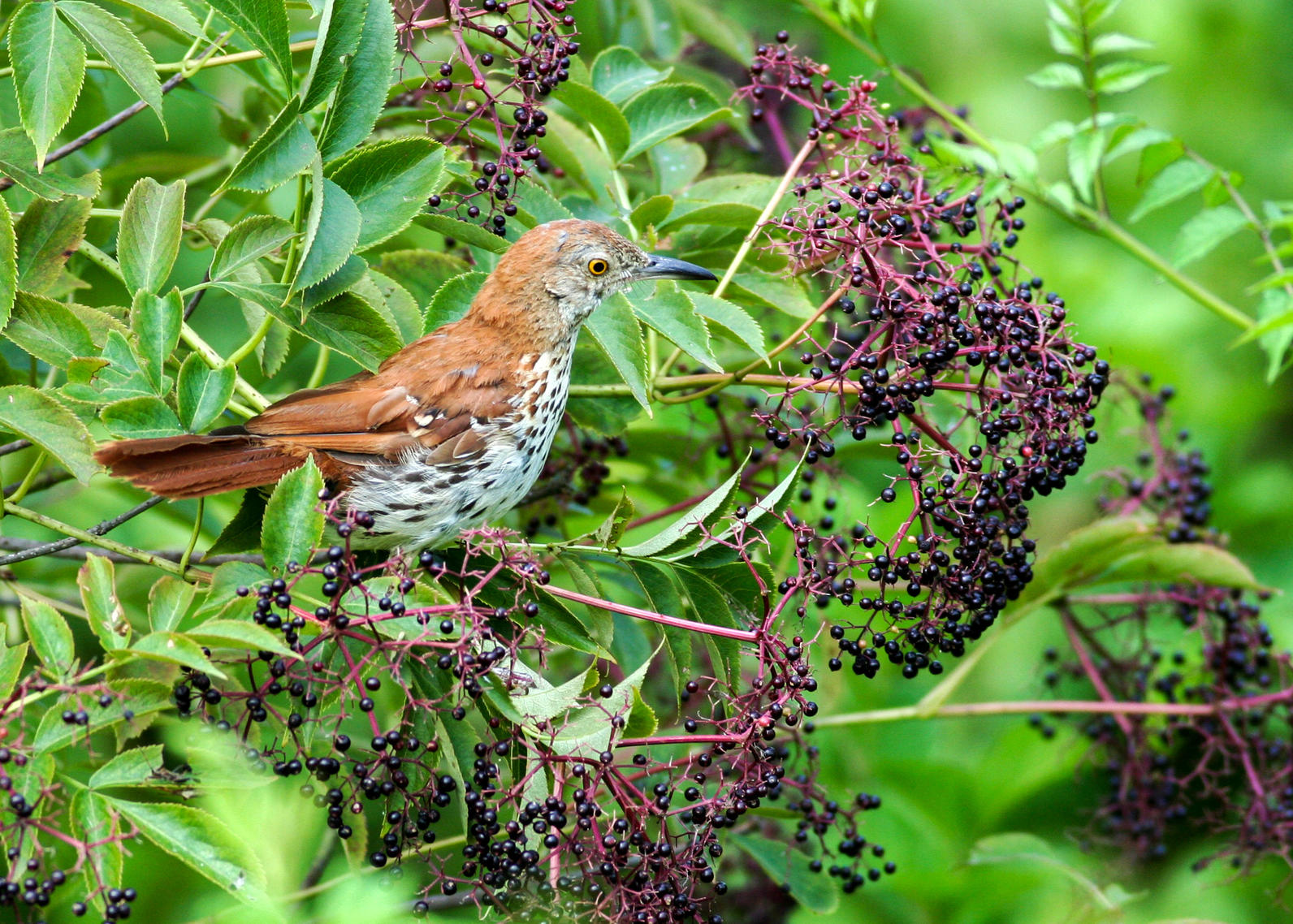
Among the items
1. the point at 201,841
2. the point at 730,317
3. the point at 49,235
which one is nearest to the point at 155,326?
the point at 49,235

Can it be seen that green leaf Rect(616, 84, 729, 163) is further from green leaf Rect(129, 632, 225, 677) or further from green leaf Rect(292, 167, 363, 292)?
green leaf Rect(129, 632, 225, 677)

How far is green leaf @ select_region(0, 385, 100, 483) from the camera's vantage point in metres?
2.13

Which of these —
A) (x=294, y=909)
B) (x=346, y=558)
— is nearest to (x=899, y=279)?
(x=346, y=558)

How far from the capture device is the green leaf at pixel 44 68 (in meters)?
2.21

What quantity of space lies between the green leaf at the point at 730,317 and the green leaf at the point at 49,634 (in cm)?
130

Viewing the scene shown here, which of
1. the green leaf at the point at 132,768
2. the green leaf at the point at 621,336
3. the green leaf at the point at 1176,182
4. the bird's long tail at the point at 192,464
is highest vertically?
the green leaf at the point at 1176,182

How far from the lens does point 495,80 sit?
3.00 m

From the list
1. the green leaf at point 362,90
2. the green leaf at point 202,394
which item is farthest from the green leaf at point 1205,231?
the green leaf at point 202,394

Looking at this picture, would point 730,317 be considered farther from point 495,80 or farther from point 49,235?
point 49,235

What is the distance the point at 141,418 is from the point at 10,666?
451 millimetres

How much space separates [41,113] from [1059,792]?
137 inches

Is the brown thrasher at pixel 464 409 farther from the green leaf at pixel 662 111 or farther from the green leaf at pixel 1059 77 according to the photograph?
the green leaf at pixel 1059 77

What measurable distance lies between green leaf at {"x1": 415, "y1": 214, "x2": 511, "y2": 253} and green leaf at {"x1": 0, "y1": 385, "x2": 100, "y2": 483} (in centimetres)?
80

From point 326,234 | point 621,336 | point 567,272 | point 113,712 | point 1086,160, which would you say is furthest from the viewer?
point 1086,160
